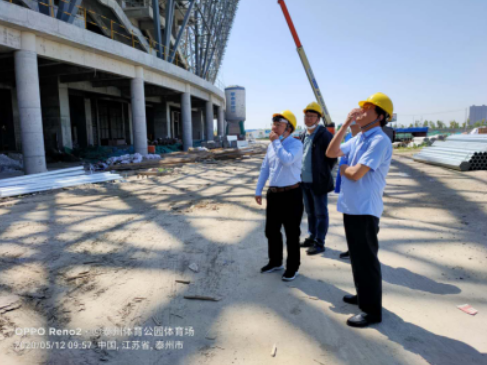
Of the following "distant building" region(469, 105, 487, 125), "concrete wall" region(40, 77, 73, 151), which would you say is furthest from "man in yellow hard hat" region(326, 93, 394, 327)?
"distant building" region(469, 105, 487, 125)

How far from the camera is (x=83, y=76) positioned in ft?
61.8

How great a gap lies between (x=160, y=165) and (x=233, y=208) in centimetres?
894

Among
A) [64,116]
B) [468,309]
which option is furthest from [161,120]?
[468,309]

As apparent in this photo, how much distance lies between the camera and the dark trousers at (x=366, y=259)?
2758 mm

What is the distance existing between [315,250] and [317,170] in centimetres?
116

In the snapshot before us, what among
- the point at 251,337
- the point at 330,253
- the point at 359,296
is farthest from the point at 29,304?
the point at 330,253

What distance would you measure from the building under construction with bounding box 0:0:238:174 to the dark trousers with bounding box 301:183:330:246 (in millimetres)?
11958

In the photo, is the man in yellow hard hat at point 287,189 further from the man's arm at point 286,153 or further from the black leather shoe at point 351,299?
the black leather shoe at point 351,299

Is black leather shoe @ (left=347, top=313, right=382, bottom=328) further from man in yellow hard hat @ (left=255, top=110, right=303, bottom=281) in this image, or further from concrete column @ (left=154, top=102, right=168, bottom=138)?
concrete column @ (left=154, top=102, right=168, bottom=138)

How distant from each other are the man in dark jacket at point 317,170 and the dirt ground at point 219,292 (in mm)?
420

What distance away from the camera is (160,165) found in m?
15.3

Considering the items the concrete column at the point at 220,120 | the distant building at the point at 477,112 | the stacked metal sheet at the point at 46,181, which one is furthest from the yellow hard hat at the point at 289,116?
the distant building at the point at 477,112

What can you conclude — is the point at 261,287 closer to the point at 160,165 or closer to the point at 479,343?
the point at 479,343

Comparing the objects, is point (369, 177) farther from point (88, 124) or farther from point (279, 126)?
point (88, 124)
